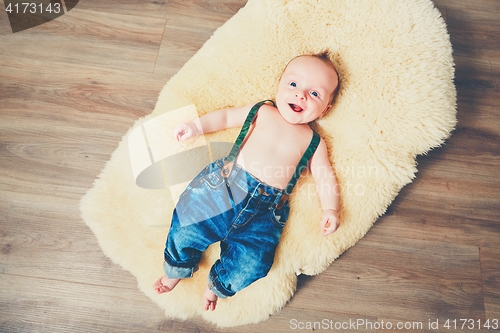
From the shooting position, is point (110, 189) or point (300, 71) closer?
point (300, 71)

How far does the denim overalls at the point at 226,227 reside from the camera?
39.1 inches

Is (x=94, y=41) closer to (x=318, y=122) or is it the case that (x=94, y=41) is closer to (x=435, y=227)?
(x=318, y=122)

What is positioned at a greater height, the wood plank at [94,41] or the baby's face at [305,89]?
the baby's face at [305,89]

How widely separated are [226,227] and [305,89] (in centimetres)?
45

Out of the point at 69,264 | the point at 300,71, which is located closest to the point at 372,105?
the point at 300,71

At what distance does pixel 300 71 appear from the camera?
1.01 metres

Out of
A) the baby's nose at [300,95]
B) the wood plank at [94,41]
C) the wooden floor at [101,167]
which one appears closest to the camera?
the baby's nose at [300,95]

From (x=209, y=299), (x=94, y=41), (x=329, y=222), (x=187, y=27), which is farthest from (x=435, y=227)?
(x=94, y=41)

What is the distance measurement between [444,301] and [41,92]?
1.52m

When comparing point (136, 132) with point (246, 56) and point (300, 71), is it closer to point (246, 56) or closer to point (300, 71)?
point (246, 56)

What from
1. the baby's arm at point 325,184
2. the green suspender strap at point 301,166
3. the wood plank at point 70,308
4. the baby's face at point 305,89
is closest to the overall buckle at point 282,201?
the green suspender strap at point 301,166

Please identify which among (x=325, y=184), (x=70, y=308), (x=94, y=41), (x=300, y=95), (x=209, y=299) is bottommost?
(x=70, y=308)

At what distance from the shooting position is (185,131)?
106 centimetres

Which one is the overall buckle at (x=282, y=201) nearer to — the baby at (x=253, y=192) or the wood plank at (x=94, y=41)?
the baby at (x=253, y=192)
